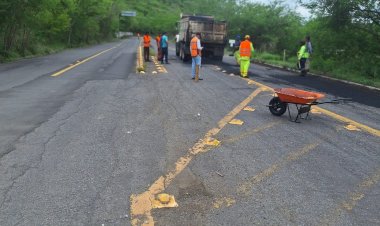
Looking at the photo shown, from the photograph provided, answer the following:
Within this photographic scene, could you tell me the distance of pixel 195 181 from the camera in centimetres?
496

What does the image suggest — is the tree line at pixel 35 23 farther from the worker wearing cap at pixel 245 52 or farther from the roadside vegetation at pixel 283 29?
the worker wearing cap at pixel 245 52

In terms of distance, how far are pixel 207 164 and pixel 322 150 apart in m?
2.04

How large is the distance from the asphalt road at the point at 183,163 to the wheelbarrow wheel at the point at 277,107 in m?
0.15

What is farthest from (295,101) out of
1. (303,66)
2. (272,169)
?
(303,66)

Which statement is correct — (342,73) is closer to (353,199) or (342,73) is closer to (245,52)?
(245,52)

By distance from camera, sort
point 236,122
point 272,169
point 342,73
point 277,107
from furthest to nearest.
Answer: point 342,73 < point 277,107 < point 236,122 < point 272,169

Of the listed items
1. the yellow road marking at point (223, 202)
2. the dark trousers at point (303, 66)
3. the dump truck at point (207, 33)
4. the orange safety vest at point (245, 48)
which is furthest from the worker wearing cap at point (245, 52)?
the yellow road marking at point (223, 202)

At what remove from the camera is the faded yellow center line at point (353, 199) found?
411 centimetres

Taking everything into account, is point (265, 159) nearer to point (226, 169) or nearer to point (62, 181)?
point (226, 169)

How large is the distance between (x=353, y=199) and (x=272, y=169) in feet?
3.75

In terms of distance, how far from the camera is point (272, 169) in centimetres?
543

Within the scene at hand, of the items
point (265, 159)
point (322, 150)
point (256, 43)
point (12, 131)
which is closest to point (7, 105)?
point (12, 131)

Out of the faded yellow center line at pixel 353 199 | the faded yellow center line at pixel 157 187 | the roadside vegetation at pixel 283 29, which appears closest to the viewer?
→ the faded yellow center line at pixel 157 187

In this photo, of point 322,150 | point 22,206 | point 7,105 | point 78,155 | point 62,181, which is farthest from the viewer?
point 7,105
